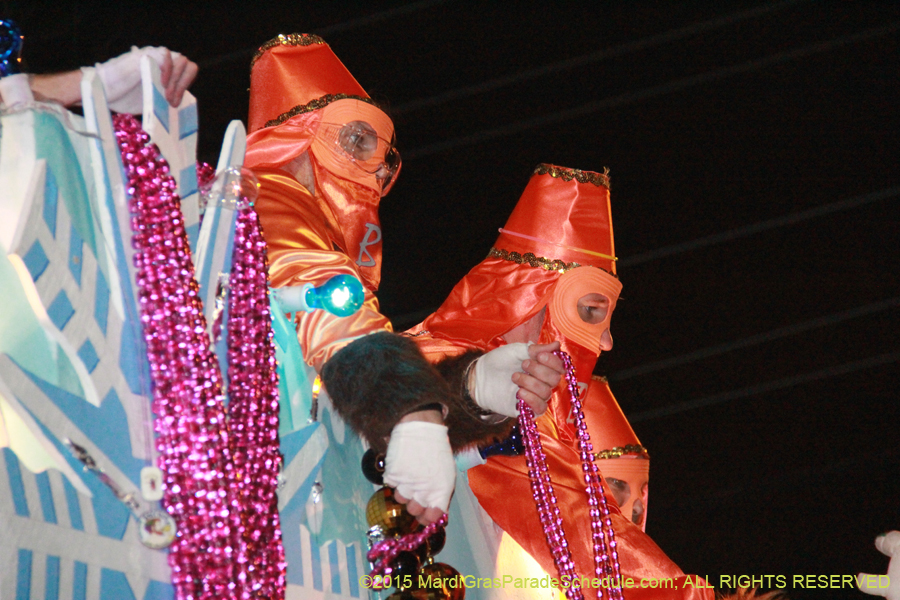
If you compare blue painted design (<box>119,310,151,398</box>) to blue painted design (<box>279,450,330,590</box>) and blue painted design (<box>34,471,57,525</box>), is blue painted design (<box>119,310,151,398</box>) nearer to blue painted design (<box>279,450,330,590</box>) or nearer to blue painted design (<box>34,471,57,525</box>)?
blue painted design (<box>34,471,57,525</box>)

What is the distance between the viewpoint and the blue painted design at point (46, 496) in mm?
1020

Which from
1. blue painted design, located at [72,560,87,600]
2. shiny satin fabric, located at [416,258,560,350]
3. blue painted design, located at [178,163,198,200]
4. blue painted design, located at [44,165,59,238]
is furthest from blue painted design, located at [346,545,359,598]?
shiny satin fabric, located at [416,258,560,350]

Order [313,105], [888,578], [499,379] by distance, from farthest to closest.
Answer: [313,105], [888,578], [499,379]

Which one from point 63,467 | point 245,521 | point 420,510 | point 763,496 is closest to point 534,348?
point 420,510

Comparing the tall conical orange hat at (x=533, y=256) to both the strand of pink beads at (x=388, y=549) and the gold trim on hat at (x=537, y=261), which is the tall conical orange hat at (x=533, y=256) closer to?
the gold trim on hat at (x=537, y=261)

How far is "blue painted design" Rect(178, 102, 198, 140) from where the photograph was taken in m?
1.25

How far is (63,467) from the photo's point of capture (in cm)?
101

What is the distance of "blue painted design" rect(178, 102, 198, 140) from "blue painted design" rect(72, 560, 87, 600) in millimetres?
548

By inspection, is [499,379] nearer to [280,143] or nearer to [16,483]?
[280,143]

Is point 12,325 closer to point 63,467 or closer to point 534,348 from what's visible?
point 63,467

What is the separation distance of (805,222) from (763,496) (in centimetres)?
125

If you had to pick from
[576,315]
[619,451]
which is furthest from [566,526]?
[619,451]

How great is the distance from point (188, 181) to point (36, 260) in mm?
304

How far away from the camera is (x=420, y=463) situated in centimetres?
133
